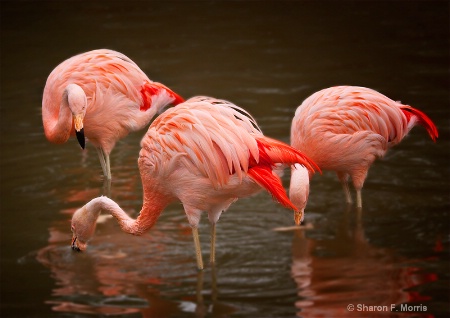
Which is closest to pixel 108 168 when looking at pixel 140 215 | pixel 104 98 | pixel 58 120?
pixel 104 98

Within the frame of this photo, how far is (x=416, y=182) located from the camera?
689cm

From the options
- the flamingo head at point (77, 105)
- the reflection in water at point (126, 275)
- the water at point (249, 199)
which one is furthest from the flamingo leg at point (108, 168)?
the flamingo head at point (77, 105)

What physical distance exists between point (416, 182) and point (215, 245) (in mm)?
1733

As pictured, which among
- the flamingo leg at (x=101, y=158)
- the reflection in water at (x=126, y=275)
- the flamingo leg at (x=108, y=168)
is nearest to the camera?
the reflection in water at (x=126, y=275)

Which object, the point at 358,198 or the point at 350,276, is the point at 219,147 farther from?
the point at 358,198

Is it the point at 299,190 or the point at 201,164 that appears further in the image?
the point at 299,190

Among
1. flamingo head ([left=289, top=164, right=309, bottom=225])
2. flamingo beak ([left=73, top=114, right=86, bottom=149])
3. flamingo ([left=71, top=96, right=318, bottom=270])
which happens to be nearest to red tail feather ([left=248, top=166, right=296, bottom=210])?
flamingo ([left=71, top=96, right=318, bottom=270])

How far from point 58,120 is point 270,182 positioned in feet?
7.19

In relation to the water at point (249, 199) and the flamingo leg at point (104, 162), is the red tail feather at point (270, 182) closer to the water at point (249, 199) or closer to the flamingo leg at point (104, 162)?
the water at point (249, 199)

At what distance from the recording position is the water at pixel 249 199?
5.43m

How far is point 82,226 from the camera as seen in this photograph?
5648 millimetres

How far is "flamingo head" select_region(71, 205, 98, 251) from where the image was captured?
5621 millimetres

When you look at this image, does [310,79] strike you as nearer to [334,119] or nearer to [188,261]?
[334,119]

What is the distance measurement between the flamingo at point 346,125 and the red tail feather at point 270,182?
3.40 feet
